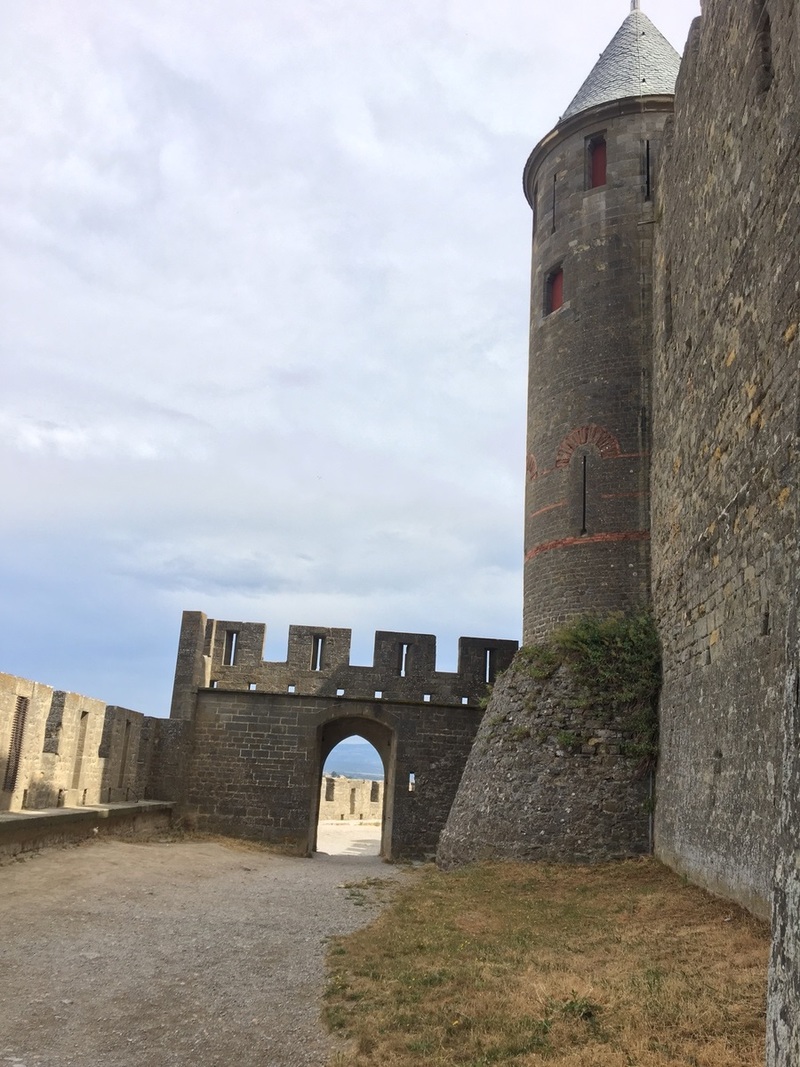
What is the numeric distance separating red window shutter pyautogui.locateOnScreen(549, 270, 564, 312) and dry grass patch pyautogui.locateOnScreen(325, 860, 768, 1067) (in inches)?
431

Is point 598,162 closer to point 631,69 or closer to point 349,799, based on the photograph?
point 631,69

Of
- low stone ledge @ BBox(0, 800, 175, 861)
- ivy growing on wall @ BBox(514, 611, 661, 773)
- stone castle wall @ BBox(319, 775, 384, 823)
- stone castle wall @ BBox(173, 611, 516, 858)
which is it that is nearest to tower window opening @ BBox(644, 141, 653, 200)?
ivy growing on wall @ BBox(514, 611, 661, 773)

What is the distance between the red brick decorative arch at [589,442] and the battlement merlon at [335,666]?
5.61 m

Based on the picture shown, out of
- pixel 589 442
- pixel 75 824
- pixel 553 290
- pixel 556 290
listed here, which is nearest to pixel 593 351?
pixel 589 442

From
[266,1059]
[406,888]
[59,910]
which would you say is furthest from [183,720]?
[266,1059]

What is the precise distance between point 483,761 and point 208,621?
27.1 ft

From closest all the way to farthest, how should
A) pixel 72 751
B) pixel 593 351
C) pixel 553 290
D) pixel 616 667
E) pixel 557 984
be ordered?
pixel 557 984
pixel 616 667
pixel 72 751
pixel 593 351
pixel 553 290

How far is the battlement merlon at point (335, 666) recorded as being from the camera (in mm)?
18266

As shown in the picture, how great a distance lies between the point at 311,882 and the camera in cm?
1188

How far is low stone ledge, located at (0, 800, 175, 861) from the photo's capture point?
10203mm

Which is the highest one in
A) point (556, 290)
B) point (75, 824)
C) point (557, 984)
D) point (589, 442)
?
point (556, 290)

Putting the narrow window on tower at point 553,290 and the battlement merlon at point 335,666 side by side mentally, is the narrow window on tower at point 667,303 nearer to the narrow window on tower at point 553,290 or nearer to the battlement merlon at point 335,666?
the narrow window on tower at point 553,290

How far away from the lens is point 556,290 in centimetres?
1630

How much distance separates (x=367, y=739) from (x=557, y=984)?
1548 centimetres
